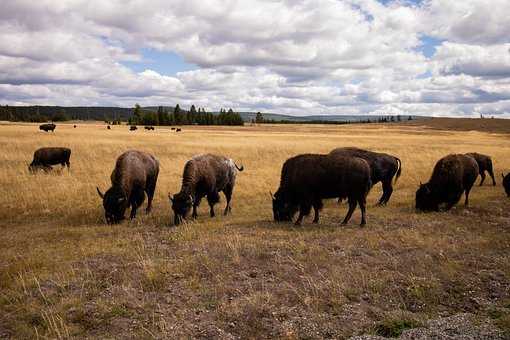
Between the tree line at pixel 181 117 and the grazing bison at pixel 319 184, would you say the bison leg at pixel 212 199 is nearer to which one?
the grazing bison at pixel 319 184

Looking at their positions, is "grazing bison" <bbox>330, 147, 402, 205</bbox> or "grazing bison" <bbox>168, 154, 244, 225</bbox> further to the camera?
"grazing bison" <bbox>330, 147, 402, 205</bbox>

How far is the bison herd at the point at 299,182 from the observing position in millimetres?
12008

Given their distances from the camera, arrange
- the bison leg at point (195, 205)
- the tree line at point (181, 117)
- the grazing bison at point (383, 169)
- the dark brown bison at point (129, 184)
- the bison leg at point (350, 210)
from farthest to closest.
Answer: the tree line at point (181, 117)
the grazing bison at point (383, 169)
the bison leg at point (195, 205)
the dark brown bison at point (129, 184)
the bison leg at point (350, 210)

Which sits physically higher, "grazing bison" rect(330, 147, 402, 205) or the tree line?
the tree line

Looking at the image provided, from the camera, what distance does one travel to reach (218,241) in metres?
10.0

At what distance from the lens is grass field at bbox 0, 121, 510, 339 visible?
6.09 meters

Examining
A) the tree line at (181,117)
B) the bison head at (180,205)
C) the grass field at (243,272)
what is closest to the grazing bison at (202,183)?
the bison head at (180,205)

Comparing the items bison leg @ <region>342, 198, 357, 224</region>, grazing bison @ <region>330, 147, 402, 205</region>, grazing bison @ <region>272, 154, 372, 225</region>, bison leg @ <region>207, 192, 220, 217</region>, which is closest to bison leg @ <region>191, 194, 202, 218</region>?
bison leg @ <region>207, 192, 220, 217</region>

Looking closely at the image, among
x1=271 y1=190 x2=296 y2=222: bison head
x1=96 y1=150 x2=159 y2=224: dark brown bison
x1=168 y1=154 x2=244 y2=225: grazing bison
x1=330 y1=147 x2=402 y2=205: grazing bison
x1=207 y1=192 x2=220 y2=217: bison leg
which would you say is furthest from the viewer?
x1=330 y1=147 x2=402 y2=205: grazing bison

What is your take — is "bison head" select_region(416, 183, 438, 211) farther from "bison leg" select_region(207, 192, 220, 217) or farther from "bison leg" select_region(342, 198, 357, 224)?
"bison leg" select_region(207, 192, 220, 217)

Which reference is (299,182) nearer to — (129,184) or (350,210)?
(350,210)

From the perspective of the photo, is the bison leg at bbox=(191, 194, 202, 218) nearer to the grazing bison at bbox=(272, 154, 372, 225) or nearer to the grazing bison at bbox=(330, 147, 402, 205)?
the grazing bison at bbox=(272, 154, 372, 225)

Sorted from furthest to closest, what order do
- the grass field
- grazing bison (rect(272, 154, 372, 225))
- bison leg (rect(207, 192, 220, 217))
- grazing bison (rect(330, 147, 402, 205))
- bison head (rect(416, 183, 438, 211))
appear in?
→ grazing bison (rect(330, 147, 402, 205)) < bison head (rect(416, 183, 438, 211)) < bison leg (rect(207, 192, 220, 217)) < grazing bison (rect(272, 154, 372, 225)) < the grass field

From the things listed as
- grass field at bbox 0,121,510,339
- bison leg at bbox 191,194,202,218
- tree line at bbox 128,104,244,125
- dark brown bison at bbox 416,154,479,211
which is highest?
tree line at bbox 128,104,244,125
